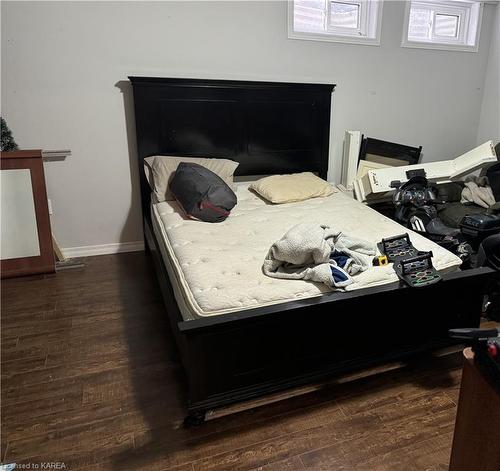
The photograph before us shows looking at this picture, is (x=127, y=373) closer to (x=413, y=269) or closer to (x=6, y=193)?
(x=413, y=269)

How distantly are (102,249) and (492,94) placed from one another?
13.5 feet

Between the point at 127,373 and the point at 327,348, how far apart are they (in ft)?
3.17

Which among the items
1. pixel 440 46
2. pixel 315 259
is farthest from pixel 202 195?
pixel 440 46

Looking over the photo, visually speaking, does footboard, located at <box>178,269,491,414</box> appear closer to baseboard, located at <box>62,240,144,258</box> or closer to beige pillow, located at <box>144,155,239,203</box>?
beige pillow, located at <box>144,155,239,203</box>

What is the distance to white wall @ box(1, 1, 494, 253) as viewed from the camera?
109 inches

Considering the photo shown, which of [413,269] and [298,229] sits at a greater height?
[298,229]

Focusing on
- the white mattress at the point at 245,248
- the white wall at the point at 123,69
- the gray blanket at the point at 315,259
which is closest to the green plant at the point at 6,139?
the white wall at the point at 123,69

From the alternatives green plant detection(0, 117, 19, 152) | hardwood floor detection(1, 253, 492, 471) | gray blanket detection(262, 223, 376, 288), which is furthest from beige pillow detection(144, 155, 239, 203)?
gray blanket detection(262, 223, 376, 288)

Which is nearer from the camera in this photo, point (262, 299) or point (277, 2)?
point (262, 299)

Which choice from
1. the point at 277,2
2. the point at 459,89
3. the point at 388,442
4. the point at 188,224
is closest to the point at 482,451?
the point at 388,442

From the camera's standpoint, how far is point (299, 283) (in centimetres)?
163

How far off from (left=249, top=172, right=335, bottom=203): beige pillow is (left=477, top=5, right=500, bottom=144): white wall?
211cm

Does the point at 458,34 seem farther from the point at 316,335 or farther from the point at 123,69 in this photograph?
the point at 316,335

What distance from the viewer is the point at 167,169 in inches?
114
